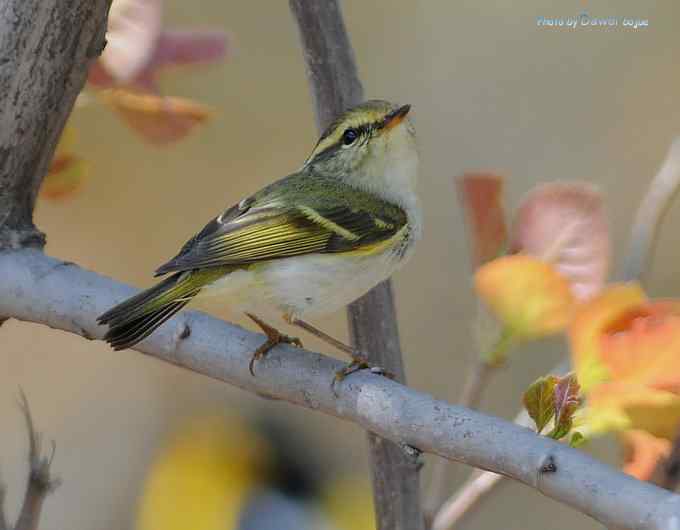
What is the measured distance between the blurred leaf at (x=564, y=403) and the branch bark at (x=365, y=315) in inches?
9.5

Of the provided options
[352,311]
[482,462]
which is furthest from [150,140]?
[482,462]

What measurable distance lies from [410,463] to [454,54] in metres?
1.47

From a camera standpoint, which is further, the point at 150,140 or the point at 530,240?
the point at 150,140

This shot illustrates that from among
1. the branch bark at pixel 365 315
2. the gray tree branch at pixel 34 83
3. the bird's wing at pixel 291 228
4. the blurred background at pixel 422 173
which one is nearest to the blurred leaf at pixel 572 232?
the branch bark at pixel 365 315

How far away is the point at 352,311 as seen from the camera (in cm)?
120

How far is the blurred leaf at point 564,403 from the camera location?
80 cm

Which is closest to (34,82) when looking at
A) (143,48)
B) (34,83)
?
(34,83)

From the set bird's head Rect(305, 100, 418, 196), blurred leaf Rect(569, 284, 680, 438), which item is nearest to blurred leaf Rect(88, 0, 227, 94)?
bird's head Rect(305, 100, 418, 196)

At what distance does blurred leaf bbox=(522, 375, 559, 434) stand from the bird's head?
70cm

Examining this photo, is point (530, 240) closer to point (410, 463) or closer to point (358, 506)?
point (410, 463)

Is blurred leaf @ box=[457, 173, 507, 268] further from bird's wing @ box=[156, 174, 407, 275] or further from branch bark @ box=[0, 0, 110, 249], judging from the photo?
branch bark @ box=[0, 0, 110, 249]

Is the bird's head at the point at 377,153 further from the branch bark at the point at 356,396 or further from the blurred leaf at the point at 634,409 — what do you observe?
the blurred leaf at the point at 634,409

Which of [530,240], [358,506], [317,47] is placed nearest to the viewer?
[530,240]

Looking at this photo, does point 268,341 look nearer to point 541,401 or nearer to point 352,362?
point 352,362
